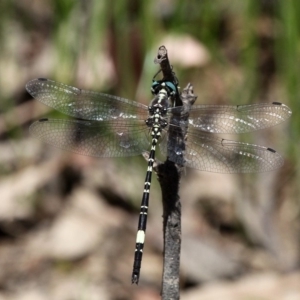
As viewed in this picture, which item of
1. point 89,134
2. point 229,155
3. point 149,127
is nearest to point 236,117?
point 229,155

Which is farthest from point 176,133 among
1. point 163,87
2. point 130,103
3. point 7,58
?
point 7,58

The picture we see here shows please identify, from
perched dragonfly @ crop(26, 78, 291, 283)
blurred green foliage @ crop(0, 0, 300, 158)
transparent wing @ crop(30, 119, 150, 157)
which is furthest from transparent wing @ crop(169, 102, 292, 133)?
blurred green foliage @ crop(0, 0, 300, 158)

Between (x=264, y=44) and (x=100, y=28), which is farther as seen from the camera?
(x=264, y=44)

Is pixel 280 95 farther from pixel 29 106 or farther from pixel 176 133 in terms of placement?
pixel 176 133

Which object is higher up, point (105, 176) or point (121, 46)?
point (121, 46)

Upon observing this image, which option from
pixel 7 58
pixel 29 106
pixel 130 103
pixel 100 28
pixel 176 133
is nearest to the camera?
pixel 176 133

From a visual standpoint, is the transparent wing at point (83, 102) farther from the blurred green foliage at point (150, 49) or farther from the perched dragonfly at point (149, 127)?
the blurred green foliage at point (150, 49)

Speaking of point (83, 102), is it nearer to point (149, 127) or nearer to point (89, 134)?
point (89, 134)
